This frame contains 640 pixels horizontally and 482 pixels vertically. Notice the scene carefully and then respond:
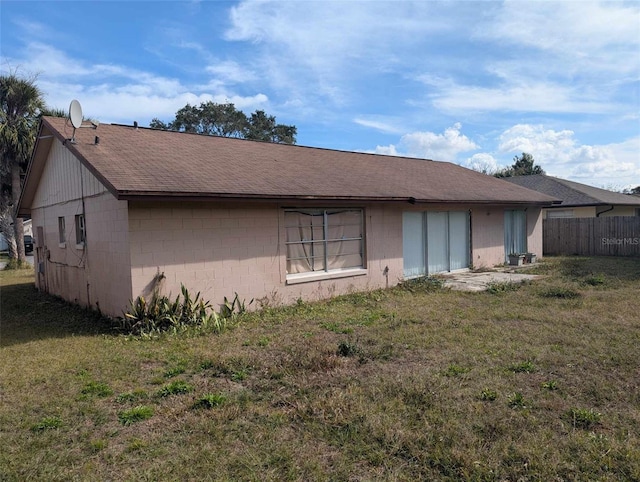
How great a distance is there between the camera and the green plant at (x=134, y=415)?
436 cm

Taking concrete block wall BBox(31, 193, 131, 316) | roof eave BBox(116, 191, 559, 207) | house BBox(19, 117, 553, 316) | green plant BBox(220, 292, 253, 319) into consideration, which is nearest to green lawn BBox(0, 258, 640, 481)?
green plant BBox(220, 292, 253, 319)

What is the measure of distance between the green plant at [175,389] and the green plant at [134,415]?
41 cm

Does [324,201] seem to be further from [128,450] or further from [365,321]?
[128,450]

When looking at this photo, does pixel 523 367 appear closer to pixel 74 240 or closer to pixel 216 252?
pixel 216 252

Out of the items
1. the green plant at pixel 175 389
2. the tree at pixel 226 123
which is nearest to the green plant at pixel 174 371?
the green plant at pixel 175 389

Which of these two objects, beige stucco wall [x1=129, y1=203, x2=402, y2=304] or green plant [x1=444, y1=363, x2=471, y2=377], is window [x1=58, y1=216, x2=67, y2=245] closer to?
beige stucco wall [x1=129, y1=203, x2=402, y2=304]

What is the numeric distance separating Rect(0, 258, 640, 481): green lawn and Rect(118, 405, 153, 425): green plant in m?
0.02

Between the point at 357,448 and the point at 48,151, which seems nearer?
the point at 357,448

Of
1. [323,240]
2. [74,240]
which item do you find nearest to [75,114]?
[74,240]

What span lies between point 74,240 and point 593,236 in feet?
64.8

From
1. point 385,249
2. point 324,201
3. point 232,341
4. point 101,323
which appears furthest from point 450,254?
point 101,323

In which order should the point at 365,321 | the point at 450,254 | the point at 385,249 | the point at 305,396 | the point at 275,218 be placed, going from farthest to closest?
1. the point at 450,254
2. the point at 385,249
3. the point at 275,218
4. the point at 365,321
5. the point at 305,396

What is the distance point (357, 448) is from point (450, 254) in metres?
11.4

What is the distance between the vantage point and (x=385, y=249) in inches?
470
